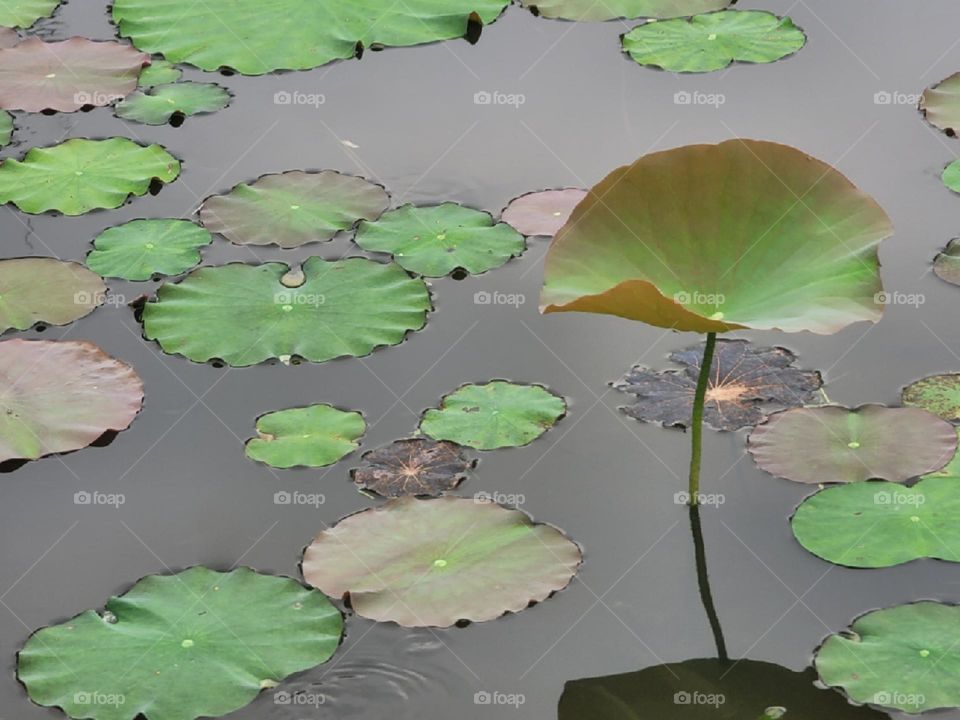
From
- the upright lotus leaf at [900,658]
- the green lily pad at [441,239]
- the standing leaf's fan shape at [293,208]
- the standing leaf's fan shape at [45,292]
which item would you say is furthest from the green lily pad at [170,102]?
the upright lotus leaf at [900,658]

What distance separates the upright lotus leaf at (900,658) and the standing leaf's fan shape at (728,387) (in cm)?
60

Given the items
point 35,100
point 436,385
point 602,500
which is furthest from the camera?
point 35,100

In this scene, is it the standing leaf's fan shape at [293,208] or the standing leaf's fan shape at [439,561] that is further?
the standing leaf's fan shape at [293,208]

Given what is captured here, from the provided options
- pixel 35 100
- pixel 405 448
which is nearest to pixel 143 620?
pixel 405 448

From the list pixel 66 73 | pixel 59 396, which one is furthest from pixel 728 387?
pixel 66 73

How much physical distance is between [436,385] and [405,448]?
0.23 meters

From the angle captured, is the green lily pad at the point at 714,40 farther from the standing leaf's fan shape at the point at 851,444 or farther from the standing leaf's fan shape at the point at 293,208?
the standing leaf's fan shape at the point at 851,444

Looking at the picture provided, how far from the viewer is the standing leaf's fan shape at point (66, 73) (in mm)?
4148

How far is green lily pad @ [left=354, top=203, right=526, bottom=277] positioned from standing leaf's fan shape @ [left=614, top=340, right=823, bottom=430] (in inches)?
21.6

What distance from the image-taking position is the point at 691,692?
7.81 feet

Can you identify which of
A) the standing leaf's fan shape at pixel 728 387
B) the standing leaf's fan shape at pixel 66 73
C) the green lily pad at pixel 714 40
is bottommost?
the standing leaf's fan shape at pixel 66 73

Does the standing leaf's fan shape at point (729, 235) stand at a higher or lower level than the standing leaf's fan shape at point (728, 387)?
higher

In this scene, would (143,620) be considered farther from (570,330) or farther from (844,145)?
(844,145)

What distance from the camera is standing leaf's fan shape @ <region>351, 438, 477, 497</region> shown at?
2.79 m
